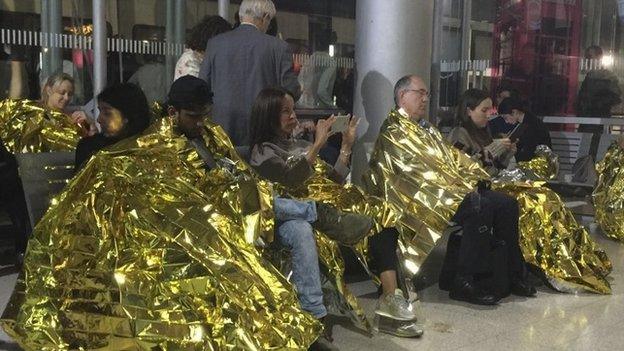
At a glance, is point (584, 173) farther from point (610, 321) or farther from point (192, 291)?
point (192, 291)

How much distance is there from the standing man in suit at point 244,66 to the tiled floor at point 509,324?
1235 millimetres

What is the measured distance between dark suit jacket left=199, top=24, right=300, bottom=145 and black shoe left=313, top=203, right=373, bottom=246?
1098 millimetres

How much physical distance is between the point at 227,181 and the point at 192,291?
0.64 metres

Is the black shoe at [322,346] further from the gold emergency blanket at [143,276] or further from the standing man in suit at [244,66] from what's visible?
the standing man in suit at [244,66]

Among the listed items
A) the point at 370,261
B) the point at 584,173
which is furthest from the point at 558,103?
the point at 370,261

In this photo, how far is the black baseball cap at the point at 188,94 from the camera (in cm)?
347

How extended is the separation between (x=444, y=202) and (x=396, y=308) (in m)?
0.86

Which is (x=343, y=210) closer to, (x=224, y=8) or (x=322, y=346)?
(x=322, y=346)

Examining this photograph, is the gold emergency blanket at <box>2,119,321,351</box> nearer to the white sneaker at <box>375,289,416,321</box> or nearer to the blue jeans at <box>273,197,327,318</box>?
the blue jeans at <box>273,197,327,318</box>

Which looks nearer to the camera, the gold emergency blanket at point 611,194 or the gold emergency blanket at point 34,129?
the gold emergency blanket at point 34,129

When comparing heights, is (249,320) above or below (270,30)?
below

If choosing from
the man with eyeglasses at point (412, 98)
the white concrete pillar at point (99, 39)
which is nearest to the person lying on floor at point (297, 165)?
the man with eyeglasses at point (412, 98)

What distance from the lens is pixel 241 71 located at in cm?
455

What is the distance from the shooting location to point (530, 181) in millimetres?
A: 4953
